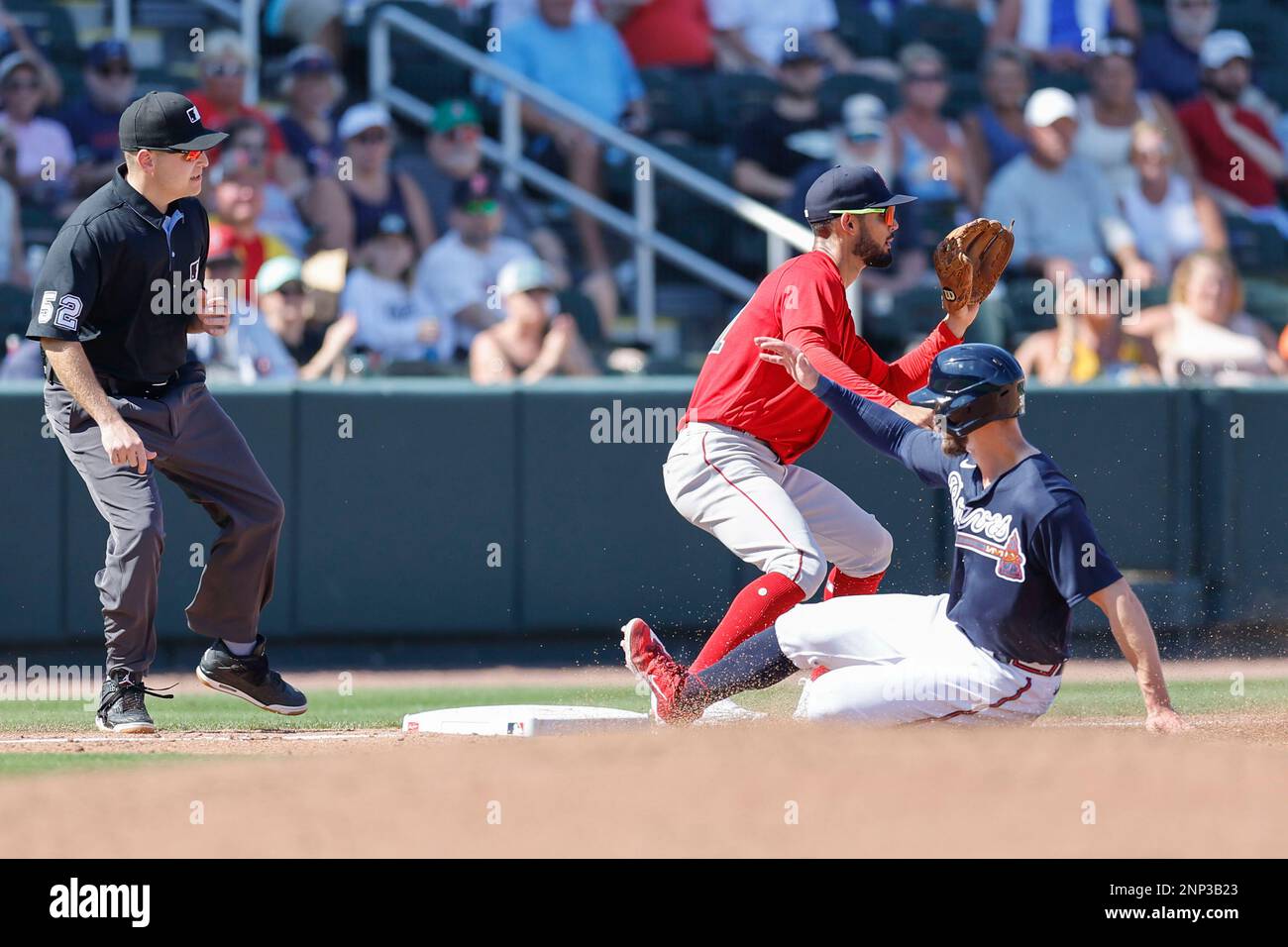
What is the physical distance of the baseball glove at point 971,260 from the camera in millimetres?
6090

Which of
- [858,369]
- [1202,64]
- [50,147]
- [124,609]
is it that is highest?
[1202,64]

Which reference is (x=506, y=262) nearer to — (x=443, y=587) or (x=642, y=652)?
(x=443, y=587)

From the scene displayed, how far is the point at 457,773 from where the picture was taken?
17.2ft

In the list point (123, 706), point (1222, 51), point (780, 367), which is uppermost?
point (1222, 51)

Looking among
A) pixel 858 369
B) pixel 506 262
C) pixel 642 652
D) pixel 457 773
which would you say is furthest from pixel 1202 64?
pixel 457 773

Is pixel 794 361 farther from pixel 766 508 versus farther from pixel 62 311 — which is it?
pixel 62 311

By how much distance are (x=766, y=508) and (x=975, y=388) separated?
38.6 inches

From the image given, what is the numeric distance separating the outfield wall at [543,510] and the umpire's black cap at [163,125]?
303 cm

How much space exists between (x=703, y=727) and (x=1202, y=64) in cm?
848

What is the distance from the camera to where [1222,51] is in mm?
12430

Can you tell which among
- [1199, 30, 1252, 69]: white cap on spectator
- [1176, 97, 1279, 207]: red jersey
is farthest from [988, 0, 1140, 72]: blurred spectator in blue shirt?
[1176, 97, 1279, 207]: red jersey

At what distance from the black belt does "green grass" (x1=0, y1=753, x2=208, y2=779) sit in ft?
3.61

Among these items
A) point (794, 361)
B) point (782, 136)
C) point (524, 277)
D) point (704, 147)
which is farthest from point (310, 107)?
point (794, 361)

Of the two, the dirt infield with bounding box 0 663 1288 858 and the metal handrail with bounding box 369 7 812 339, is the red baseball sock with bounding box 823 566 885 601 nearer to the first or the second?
the dirt infield with bounding box 0 663 1288 858
